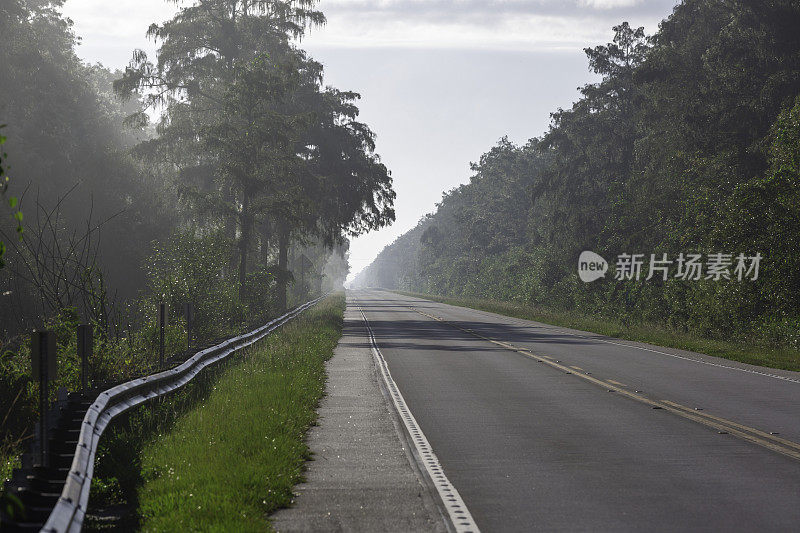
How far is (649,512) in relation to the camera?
7.24 m

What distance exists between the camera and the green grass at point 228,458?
23.1ft

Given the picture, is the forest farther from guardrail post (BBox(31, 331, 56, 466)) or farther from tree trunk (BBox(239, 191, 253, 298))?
guardrail post (BBox(31, 331, 56, 466))

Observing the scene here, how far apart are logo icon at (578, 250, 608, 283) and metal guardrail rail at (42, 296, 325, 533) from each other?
37.6 m

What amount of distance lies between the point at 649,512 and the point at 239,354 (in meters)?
14.6

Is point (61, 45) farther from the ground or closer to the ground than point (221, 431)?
farther from the ground

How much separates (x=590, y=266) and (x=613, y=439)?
44821 millimetres

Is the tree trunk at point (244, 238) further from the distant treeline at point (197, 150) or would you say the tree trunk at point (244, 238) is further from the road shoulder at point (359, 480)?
the road shoulder at point (359, 480)

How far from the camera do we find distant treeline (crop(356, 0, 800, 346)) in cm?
2919

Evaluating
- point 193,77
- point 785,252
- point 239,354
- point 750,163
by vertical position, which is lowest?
point 239,354

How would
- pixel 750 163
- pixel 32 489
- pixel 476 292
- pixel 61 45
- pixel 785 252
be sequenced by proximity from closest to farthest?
pixel 32 489 → pixel 785 252 → pixel 750 163 → pixel 61 45 → pixel 476 292

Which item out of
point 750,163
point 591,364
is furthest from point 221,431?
point 750,163

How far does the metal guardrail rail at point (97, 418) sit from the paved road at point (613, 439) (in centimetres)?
310

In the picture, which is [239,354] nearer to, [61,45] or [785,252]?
[785,252]

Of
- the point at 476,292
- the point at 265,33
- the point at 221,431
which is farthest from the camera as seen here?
the point at 476,292
